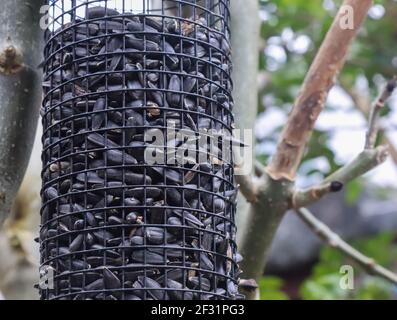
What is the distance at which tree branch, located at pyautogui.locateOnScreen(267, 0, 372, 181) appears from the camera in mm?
2377

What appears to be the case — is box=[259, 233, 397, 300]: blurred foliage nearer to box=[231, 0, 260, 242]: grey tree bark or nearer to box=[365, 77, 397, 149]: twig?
box=[231, 0, 260, 242]: grey tree bark

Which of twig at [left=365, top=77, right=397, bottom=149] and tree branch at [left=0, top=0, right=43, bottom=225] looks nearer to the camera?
tree branch at [left=0, top=0, right=43, bottom=225]

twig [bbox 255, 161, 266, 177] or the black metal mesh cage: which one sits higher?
twig [bbox 255, 161, 266, 177]

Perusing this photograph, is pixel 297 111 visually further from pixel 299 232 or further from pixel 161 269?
pixel 299 232

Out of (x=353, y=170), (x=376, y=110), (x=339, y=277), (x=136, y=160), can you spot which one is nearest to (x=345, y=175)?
(x=353, y=170)

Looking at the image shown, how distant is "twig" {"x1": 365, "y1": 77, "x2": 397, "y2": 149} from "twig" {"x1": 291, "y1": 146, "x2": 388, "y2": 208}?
30 millimetres

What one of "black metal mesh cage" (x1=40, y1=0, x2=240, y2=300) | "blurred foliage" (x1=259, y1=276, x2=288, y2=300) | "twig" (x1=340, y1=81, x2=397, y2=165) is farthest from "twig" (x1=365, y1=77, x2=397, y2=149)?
"twig" (x1=340, y1=81, x2=397, y2=165)

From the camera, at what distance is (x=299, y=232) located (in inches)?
363

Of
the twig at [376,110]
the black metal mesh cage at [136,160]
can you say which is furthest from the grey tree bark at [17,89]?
the twig at [376,110]

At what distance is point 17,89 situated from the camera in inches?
81.4

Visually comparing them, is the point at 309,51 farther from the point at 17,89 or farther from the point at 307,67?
the point at 17,89

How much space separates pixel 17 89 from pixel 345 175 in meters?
0.94

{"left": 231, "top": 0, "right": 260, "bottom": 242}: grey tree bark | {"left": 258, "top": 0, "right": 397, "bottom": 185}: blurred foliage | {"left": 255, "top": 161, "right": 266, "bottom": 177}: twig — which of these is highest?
{"left": 258, "top": 0, "right": 397, "bottom": 185}: blurred foliage

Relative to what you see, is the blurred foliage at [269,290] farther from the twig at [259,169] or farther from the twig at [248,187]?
the twig at [248,187]
